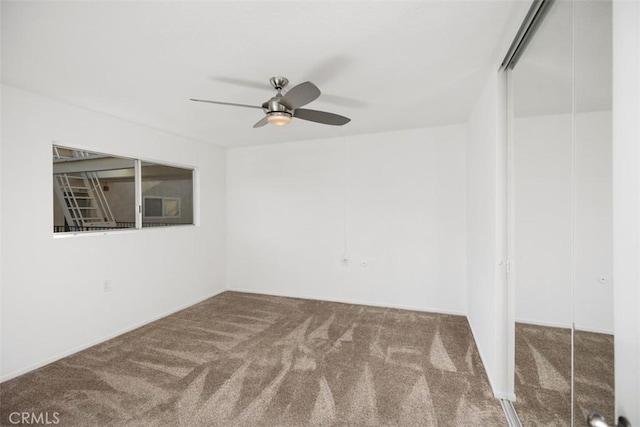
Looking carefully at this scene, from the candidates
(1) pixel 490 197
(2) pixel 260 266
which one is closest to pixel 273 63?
(1) pixel 490 197

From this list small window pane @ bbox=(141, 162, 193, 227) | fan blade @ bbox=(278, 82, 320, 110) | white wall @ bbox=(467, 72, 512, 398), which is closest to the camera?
fan blade @ bbox=(278, 82, 320, 110)

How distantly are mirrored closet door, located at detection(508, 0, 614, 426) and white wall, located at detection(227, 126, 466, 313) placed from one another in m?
1.84

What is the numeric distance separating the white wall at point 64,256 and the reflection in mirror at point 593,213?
374 centimetres

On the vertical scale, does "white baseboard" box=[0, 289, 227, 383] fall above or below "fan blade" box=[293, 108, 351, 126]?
below

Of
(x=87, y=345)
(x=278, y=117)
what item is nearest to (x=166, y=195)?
(x=87, y=345)

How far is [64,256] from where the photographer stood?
2670mm

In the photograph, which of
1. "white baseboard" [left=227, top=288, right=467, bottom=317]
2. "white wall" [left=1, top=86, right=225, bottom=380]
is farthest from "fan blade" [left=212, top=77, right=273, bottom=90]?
"white baseboard" [left=227, top=288, right=467, bottom=317]

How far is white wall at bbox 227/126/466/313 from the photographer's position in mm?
3705

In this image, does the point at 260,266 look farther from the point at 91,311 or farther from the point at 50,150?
the point at 50,150

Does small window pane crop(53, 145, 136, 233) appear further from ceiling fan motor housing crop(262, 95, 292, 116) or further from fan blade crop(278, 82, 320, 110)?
fan blade crop(278, 82, 320, 110)

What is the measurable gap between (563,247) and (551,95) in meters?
0.74

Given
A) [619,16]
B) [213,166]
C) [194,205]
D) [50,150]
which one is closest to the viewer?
[619,16]

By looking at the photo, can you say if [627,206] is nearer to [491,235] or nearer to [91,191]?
[491,235]

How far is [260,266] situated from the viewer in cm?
467
